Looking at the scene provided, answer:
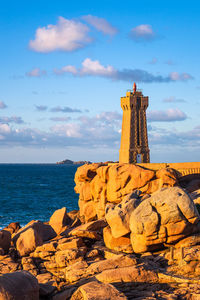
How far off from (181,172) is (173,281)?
18683 mm

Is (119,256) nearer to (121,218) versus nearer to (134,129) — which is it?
(121,218)

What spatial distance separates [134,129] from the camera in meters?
49.5

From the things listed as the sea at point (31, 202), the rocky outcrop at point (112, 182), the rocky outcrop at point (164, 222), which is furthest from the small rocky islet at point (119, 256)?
the sea at point (31, 202)

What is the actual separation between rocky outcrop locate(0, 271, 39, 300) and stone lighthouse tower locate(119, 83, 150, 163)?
3511cm

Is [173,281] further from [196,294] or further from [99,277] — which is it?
[99,277]

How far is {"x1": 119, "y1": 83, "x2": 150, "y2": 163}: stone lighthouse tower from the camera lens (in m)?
48.9

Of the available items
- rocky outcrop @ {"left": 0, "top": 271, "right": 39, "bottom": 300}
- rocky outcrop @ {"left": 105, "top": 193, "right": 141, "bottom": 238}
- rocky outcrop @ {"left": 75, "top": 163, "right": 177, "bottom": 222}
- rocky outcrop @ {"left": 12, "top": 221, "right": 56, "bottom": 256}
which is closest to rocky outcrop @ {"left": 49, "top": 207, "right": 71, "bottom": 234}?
rocky outcrop @ {"left": 75, "top": 163, "right": 177, "bottom": 222}

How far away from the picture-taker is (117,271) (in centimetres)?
1572

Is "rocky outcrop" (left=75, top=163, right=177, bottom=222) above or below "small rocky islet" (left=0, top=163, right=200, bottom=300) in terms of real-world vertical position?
above

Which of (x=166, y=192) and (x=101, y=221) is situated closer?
(x=166, y=192)

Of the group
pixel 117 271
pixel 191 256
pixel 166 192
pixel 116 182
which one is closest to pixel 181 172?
pixel 116 182

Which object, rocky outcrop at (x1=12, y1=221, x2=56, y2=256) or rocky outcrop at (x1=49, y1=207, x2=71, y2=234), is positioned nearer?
rocky outcrop at (x1=12, y1=221, x2=56, y2=256)

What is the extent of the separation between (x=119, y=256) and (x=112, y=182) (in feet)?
52.4

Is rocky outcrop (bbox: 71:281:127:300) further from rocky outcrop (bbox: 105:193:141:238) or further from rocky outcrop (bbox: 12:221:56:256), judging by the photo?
rocky outcrop (bbox: 12:221:56:256)
